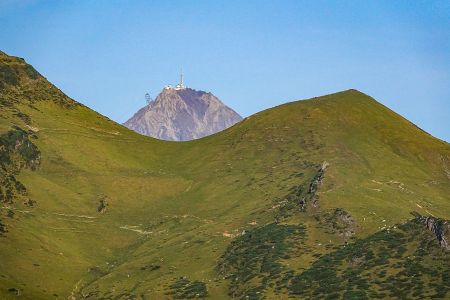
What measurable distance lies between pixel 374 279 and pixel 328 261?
18.7m

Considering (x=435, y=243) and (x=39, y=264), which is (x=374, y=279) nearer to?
(x=435, y=243)

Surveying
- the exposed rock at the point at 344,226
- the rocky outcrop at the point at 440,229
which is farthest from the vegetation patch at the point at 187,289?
the rocky outcrop at the point at 440,229

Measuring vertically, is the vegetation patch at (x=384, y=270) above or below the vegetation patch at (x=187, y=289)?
above

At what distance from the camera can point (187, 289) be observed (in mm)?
180125

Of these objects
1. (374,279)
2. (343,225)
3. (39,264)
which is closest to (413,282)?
(374,279)

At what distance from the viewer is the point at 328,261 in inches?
6929

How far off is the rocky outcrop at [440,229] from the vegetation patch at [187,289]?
5939 cm

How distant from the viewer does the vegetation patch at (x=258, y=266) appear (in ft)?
566

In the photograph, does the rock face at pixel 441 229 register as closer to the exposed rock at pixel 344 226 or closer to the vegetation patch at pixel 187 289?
the exposed rock at pixel 344 226

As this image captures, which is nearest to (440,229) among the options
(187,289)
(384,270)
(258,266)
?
(384,270)

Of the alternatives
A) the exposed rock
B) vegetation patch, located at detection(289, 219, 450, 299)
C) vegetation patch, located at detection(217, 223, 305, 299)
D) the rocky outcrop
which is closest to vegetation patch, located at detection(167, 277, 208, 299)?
vegetation patch, located at detection(217, 223, 305, 299)

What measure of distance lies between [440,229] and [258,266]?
A: 4922 centimetres

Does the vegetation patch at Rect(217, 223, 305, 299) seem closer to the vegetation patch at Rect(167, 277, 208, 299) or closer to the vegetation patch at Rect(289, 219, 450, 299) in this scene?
the vegetation patch at Rect(167, 277, 208, 299)

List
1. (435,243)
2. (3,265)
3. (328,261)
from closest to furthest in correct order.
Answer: (435,243) → (328,261) → (3,265)
